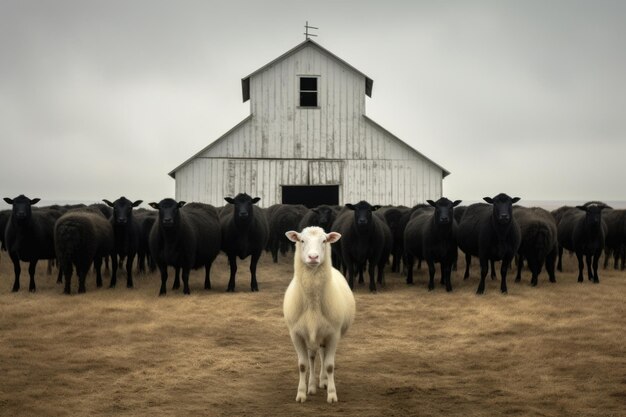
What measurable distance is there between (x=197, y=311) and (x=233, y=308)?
2.31 ft

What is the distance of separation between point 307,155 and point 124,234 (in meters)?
11.4

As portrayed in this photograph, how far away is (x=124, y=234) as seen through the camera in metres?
14.7

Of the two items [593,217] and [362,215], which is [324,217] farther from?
[593,217]

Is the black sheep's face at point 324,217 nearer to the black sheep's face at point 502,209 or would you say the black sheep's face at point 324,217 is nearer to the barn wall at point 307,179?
the black sheep's face at point 502,209

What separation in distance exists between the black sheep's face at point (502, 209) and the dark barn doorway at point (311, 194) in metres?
19.0

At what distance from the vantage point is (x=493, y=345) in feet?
28.7

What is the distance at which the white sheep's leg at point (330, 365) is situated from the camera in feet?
20.2

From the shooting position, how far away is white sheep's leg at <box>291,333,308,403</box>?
6.20 metres

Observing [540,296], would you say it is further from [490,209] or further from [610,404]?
[610,404]

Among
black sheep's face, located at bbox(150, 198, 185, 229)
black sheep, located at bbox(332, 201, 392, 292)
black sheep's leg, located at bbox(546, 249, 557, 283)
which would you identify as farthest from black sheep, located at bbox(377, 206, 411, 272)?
black sheep's face, located at bbox(150, 198, 185, 229)

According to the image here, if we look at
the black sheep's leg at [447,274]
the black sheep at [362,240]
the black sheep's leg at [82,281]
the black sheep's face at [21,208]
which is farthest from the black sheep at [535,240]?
the black sheep's face at [21,208]

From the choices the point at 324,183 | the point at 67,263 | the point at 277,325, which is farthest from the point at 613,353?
the point at 324,183

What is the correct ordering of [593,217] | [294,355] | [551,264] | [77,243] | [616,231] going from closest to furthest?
[294,355] → [77,243] → [593,217] → [551,264] → [616,231]

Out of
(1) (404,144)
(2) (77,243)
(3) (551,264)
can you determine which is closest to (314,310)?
(2) (77,243)
